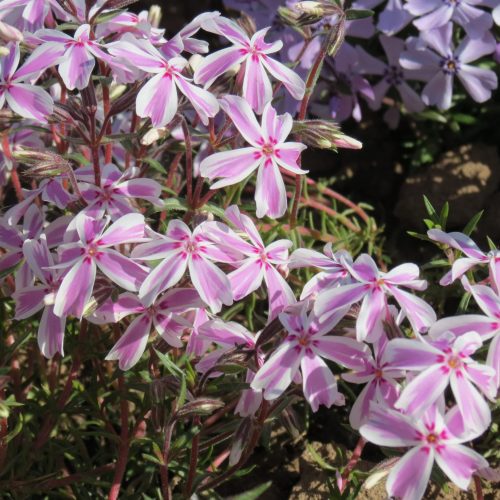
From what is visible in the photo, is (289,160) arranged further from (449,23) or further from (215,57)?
(449,23)

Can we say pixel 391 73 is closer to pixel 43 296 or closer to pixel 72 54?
pixel 72 54

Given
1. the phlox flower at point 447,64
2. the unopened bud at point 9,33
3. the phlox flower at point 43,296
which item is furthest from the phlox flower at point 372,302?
the phlox flower at point 447,64

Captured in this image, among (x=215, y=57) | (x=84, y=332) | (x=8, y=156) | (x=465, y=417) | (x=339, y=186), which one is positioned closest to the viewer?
(x=465, y=417)

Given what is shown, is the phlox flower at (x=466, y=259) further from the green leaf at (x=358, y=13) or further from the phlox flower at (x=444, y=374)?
the green leaf at (x=358, y=13)

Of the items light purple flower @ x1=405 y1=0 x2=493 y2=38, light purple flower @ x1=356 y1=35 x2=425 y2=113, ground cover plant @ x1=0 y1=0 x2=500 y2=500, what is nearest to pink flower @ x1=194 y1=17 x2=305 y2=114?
ground cover plant @ x1=0 y1=0 x2=500 y2=500

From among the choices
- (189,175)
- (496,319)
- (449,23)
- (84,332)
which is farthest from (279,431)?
(449,23)

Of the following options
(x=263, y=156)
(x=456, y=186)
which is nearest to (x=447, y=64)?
(x=456, y=186)

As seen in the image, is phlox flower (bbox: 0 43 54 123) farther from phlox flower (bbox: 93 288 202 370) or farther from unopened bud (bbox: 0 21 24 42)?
phlox flower (bbox: 93 288 202 370)
